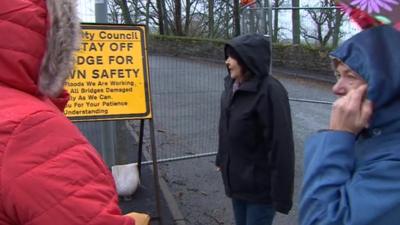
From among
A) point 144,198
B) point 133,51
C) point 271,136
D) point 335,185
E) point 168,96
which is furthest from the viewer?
point 168,96

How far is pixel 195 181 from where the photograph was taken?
664cm

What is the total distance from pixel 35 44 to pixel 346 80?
864 millimetres

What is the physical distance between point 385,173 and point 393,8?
427 mm

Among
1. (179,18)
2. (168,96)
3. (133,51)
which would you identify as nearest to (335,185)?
(133,51)

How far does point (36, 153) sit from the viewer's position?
4.33ft

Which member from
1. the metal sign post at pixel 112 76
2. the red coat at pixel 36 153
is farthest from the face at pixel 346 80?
the metal sign post at pixel 112 76

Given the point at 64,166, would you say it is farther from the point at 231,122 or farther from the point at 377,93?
the point at 231,122

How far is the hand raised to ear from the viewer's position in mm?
1513

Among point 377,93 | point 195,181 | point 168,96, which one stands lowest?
point 195,181

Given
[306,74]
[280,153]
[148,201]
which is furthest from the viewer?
[306,74]

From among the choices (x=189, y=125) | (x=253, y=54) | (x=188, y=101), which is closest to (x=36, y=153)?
(x=253, y=54)

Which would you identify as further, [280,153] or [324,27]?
[324,27]

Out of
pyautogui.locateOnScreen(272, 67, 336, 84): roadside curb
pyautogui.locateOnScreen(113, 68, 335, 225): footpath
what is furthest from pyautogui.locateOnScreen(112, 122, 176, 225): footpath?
pyautogui.locateOnScreen(272, 67, 336, 84): roadside curb

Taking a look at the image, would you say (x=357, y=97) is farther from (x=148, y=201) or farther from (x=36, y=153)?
(x=148, y=201)
